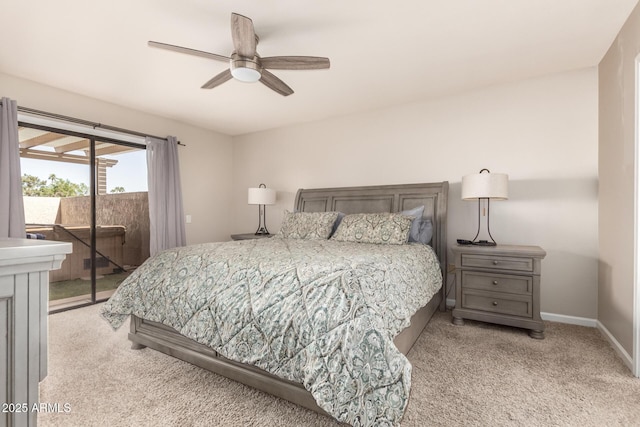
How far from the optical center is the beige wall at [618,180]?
7.09 ft

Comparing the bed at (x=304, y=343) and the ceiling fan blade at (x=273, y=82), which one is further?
the ceiling fan blade at (x=273, y=82)

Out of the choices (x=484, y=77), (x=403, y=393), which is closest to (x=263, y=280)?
(x=403, y=393)

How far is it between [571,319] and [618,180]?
4.65 feet

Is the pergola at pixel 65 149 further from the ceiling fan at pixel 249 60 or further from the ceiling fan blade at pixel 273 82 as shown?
the ceiling fan blade at pixel 273 82

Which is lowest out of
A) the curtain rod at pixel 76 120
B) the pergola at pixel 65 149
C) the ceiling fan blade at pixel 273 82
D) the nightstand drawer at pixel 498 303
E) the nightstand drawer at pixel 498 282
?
the nightstand drawer at pixel 498 303

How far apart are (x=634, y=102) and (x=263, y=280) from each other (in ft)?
8.91

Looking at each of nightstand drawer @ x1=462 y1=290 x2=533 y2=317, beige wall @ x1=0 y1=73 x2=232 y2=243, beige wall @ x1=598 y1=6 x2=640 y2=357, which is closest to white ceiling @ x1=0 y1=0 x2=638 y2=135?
→ beige wall @ x1=0 y1=73 x2=232 y2=243

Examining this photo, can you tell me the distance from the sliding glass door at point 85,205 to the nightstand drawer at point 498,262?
4082 mm

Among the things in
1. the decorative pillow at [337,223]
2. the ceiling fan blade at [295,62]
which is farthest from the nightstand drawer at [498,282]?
the ceiling fan blade at [295,62]

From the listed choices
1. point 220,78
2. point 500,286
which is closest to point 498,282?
point 500,286

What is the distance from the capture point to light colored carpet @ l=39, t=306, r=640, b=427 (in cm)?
162

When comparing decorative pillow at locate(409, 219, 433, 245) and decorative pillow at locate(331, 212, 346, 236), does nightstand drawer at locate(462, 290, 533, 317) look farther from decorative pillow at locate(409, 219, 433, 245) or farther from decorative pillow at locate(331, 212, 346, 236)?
decorative pillow at locate(331, 212, 346, 236)

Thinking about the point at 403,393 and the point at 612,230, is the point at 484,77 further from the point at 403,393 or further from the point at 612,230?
the point at 403,393

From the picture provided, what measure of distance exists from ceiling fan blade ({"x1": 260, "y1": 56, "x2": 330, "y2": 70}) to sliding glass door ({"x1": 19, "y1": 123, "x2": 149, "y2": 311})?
2.78m
